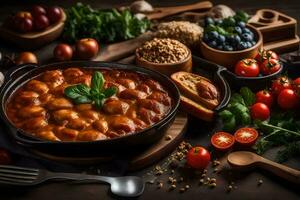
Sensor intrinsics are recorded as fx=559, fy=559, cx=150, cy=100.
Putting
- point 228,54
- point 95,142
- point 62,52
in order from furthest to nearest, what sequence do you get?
point 62,52 → point 228,54 → point 95,142

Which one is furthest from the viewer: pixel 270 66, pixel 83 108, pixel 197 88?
pixel 270 66

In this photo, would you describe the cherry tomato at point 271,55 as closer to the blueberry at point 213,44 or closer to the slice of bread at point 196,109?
the blueberry at point 213,44

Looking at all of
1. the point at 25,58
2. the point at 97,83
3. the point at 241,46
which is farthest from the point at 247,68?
the point at 25,58

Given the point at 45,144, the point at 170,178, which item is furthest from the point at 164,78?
the point at 45,144

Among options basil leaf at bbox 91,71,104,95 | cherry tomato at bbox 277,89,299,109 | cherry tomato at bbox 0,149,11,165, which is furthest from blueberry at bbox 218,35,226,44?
cherry tomato at bbox 0,149,11,165

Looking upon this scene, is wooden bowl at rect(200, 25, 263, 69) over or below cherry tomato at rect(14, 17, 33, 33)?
over

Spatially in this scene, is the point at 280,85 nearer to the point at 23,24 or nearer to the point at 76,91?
the point at 76,91

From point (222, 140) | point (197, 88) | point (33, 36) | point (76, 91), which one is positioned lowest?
point (33, 36)

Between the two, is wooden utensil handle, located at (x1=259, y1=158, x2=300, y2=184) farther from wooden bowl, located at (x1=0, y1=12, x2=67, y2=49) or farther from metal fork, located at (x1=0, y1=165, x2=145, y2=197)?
wooden bowl, located at (x1=0, y1=12, x2=67, y2=49)
